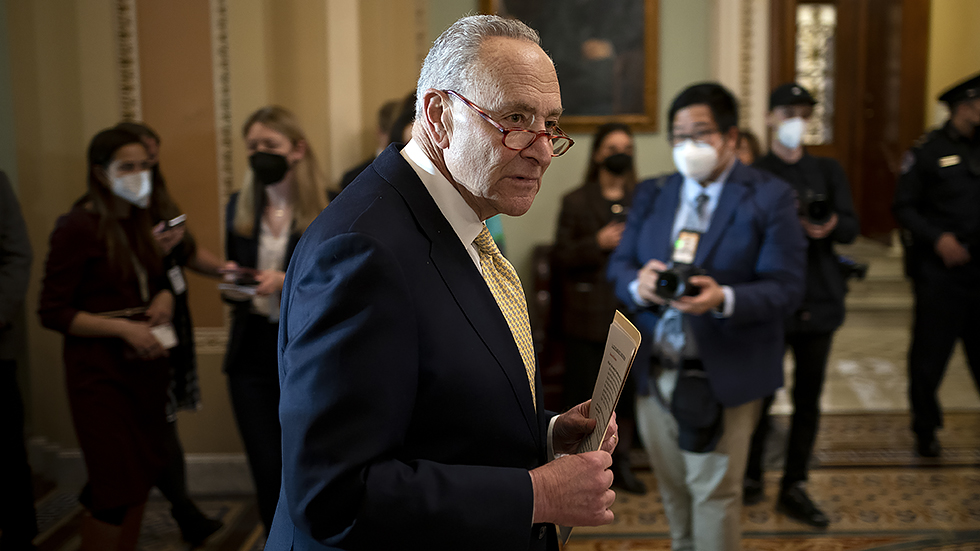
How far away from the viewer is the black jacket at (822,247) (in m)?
3.47

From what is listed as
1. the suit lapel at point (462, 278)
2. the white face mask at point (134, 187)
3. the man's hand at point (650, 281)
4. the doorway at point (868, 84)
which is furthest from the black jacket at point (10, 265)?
the doorway at point (868, 84)

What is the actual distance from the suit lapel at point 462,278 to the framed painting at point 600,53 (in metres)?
4.23

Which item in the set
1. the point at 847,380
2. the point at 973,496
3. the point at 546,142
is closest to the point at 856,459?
the point at 973,496

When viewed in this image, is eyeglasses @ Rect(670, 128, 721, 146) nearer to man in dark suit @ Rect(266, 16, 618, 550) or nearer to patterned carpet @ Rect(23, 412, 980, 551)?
man in dark suit @ Rect(266, 16, 618, 550)

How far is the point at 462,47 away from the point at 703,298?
1.34 meters

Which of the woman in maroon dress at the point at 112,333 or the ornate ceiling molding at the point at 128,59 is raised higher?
the ornate ceiling molding at the point at 128,59

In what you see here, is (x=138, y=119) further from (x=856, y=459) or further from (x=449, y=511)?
(x=856, y=459)

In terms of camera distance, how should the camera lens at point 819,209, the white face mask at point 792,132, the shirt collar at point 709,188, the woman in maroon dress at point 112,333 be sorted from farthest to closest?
the white face mask at point 792,132 < the camera lens at point 819,209 < the woman in maroon dress at point 112,333 < the shirt collar at point 709,188

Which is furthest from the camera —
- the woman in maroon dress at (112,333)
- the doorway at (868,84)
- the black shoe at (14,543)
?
the doorway at (868,84)

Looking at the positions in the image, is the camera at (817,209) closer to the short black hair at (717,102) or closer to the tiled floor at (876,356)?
the short black hair at (717,102)

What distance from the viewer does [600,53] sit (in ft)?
17.6

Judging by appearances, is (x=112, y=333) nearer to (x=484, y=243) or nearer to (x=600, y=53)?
(x=484, y=243)

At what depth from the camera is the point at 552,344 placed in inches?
170

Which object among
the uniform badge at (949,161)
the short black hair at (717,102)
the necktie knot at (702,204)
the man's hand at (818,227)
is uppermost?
the short black hair at (717,102)
